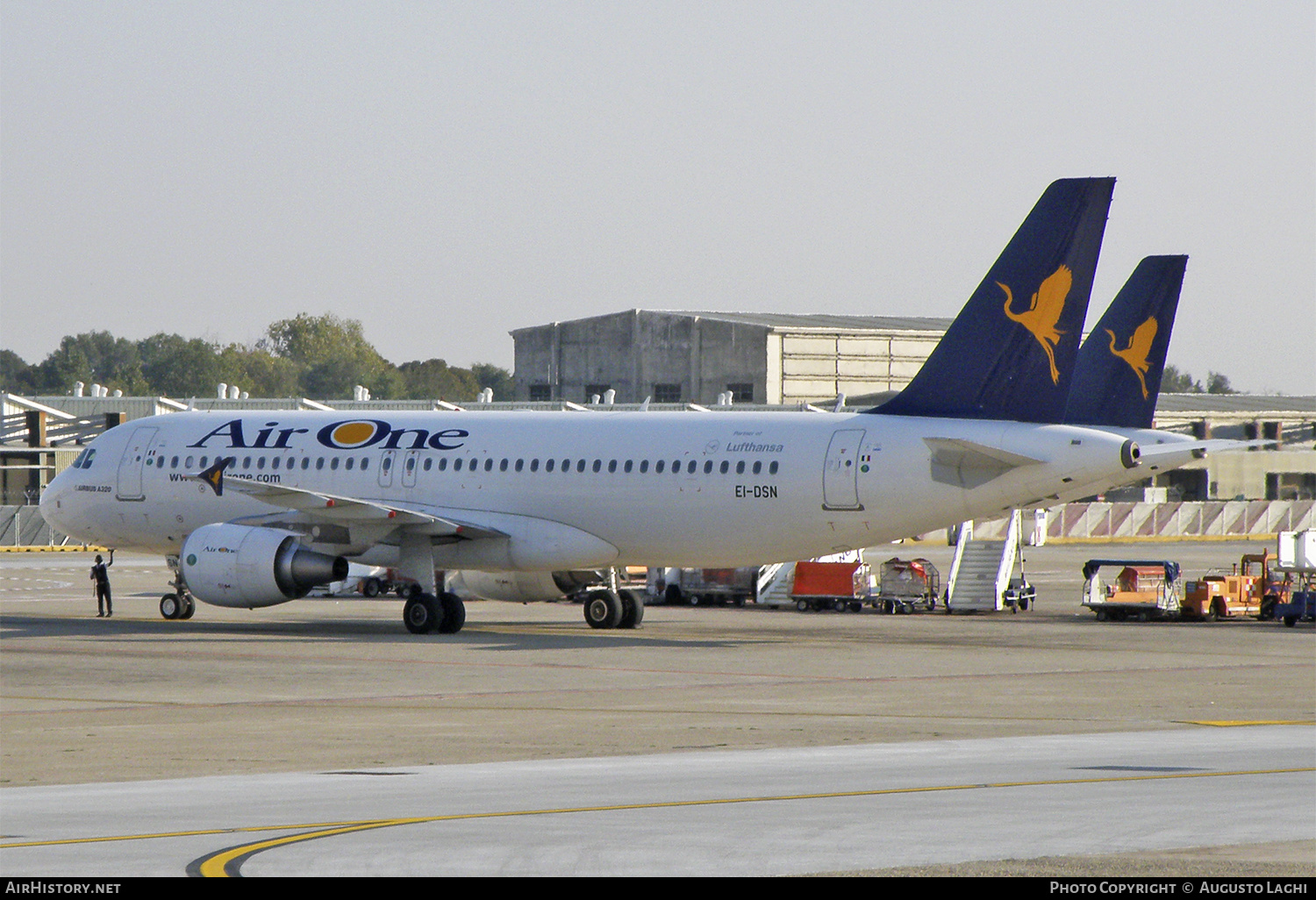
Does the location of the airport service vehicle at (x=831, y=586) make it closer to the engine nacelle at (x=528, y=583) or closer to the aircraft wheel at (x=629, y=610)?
the engine nacelle at (x=528, y=583)

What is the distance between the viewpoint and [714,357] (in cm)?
11069

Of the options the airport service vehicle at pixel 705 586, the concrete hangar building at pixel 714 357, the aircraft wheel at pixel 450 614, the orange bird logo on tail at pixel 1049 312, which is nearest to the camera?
the orange bird logo on tail at pixel 1049 312

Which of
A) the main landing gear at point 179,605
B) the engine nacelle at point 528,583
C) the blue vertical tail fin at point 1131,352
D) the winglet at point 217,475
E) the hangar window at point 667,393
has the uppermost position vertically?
the hangar window at point 667,393

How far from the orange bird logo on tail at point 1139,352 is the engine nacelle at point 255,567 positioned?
1800cm

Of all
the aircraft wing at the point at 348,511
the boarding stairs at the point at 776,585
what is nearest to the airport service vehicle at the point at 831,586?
the boarding stairs at the point at 776,585

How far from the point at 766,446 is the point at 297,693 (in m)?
12.3

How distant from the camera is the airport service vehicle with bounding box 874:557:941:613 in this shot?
46.8m

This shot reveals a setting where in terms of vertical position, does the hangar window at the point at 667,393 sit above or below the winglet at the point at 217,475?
above

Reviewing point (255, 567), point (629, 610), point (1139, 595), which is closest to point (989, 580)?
point (1139, 595)

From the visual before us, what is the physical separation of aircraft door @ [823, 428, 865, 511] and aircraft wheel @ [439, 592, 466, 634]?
7923mm

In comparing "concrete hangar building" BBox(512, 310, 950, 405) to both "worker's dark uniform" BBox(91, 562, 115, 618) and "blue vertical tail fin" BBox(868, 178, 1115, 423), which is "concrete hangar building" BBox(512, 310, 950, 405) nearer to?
"worker's dark uniform" BBox(91, 562, 115, 618)

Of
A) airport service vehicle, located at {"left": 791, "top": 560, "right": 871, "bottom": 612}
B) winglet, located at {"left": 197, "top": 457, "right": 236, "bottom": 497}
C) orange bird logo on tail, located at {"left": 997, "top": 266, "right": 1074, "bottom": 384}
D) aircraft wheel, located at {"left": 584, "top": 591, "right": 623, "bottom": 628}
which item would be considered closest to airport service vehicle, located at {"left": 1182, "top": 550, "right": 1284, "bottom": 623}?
airport service vehicle, located at {"left": 791, "top": 560, "right": 871, "bottom": 612}

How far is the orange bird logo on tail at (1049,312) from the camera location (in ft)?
110
